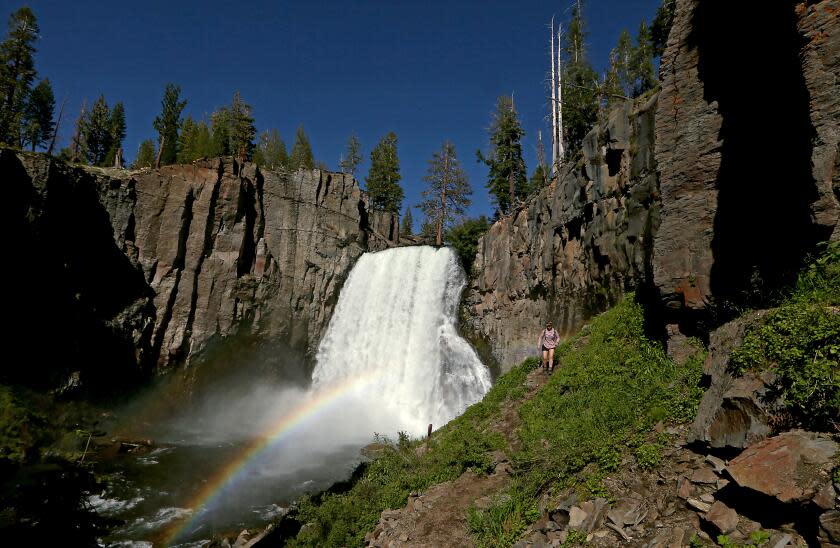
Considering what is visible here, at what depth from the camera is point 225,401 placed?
30.1 metres

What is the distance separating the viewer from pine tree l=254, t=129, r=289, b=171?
5352 cm

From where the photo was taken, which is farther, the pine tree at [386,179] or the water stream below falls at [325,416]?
the pine tree at [386,179]

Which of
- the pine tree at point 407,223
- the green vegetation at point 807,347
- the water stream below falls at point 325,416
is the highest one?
the pine tree at point 407,223

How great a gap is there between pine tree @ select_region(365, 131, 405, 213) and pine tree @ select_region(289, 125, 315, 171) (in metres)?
9.94

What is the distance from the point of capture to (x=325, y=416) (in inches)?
1119

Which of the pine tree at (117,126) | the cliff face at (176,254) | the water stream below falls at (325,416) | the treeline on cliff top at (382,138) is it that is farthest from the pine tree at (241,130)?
the water stream below falls at (325,416)

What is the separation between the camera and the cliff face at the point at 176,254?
22.2 metres

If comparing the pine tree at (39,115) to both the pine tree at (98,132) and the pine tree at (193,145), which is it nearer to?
the pine tree at (98,132)

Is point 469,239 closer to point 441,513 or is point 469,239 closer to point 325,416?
point 325,416

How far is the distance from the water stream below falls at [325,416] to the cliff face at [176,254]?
3.81 m

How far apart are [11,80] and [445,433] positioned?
51.6 meters

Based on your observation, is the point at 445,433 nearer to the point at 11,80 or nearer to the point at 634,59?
the point at 634,59

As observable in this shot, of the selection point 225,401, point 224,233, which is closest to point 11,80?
point 224,233

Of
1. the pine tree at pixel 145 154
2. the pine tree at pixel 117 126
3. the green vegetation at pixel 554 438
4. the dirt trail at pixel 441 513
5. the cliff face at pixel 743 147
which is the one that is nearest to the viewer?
the cliff face at pixel 743 147
